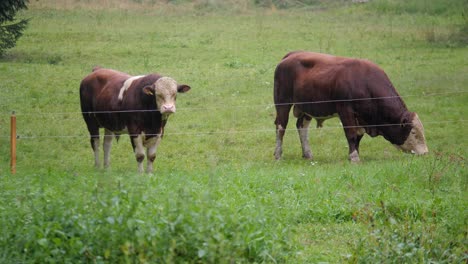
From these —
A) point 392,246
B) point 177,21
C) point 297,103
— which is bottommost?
point 177,21

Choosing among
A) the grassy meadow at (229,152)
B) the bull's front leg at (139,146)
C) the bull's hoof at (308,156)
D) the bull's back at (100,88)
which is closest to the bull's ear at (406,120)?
the grassy meadow at (229,152)

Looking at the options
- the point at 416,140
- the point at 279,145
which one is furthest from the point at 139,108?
the point at 416,140

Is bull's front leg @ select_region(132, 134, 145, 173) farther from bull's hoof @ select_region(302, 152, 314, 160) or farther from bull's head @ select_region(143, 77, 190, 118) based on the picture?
bull's hoof @ select_region(302, 152, 314, 160)

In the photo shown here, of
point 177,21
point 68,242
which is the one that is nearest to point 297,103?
point 68,242

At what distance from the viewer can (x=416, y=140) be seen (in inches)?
597

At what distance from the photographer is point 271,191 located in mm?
11117

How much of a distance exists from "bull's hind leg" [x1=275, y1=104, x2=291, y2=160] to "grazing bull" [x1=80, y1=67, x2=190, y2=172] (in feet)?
8.70

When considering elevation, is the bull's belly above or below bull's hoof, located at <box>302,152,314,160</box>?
above

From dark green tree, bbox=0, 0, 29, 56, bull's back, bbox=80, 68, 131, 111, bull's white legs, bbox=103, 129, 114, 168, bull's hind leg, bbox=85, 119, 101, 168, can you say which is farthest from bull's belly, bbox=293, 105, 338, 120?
dark green tree, bbox=0, 0, 29, 56

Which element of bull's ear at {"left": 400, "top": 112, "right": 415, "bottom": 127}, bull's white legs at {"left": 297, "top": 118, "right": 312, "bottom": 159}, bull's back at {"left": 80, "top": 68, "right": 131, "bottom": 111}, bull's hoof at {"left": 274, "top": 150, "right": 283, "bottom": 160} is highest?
bull's back at {"left": 80, "top": 68, "right": 131, "bottom": 111}

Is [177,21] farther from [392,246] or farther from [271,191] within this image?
[392,246]

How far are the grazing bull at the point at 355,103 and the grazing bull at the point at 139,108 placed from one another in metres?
2.84

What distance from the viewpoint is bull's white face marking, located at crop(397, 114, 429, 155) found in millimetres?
15078

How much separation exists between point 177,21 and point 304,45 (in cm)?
833
